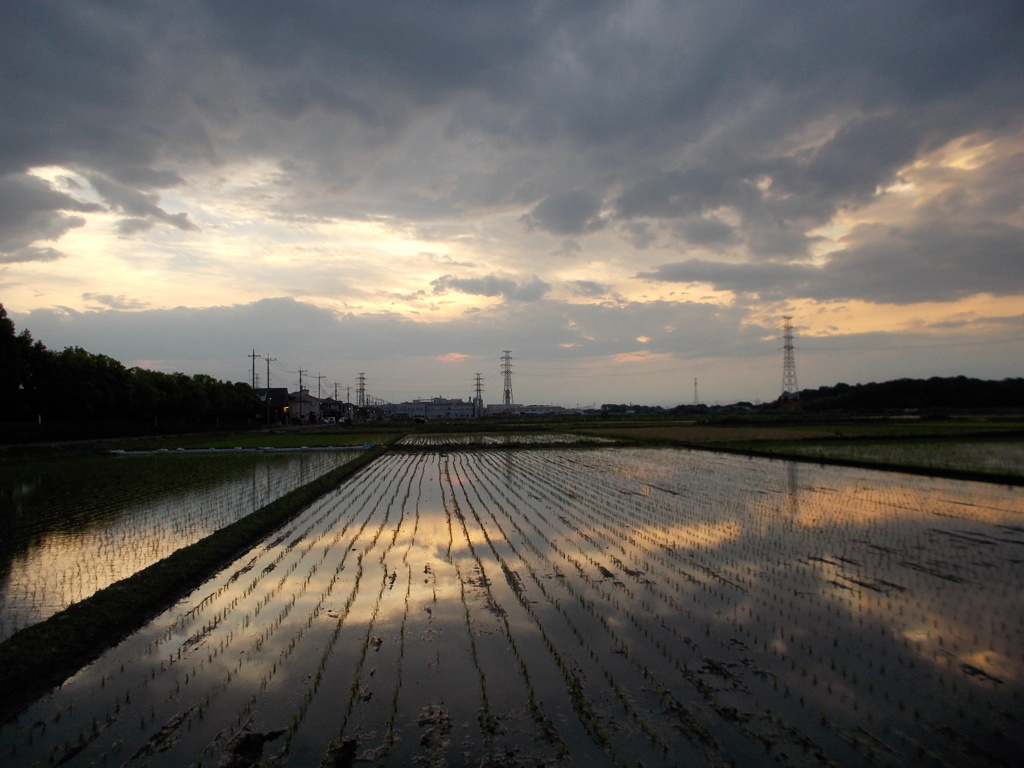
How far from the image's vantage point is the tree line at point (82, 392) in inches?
1299

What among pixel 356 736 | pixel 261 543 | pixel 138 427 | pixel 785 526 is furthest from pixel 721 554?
pixel 138 427

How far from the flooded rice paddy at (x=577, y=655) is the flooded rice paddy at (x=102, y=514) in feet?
5.56

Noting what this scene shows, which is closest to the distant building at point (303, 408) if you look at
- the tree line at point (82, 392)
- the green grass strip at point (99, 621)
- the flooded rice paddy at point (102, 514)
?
the tree line at point (82, 392)

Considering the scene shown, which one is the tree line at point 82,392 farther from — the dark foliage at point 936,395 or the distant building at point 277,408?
the dark foliage at point 936,395

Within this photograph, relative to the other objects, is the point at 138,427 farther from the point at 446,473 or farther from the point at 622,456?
the point at 622,456

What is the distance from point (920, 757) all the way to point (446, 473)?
60.4ft

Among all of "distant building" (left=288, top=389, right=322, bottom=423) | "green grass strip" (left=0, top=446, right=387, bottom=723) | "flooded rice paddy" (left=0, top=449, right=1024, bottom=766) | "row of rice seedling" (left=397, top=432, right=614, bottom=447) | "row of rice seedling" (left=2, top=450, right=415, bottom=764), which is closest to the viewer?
"flooded rice paddy" (left=0, top=449, right=1024, bottom=766)

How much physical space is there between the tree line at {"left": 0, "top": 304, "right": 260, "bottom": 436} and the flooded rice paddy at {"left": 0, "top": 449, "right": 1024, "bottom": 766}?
31.6m

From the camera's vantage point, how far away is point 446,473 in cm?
2150

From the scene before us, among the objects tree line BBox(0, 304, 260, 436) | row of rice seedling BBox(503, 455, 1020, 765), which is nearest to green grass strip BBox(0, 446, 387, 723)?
row of rice seedling BBox(503, 455, 1020, 765)

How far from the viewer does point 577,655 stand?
5.40 metres

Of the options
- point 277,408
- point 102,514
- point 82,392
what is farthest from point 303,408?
point 102,514

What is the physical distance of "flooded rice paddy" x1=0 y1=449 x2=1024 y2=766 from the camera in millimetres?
4031

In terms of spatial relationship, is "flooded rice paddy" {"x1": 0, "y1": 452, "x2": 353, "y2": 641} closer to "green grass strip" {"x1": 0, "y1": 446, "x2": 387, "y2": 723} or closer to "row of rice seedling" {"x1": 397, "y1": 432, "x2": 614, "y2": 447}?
"green grass strip" {"x1": 0, "y1": 446, "x2": 387, "y2": 723}
